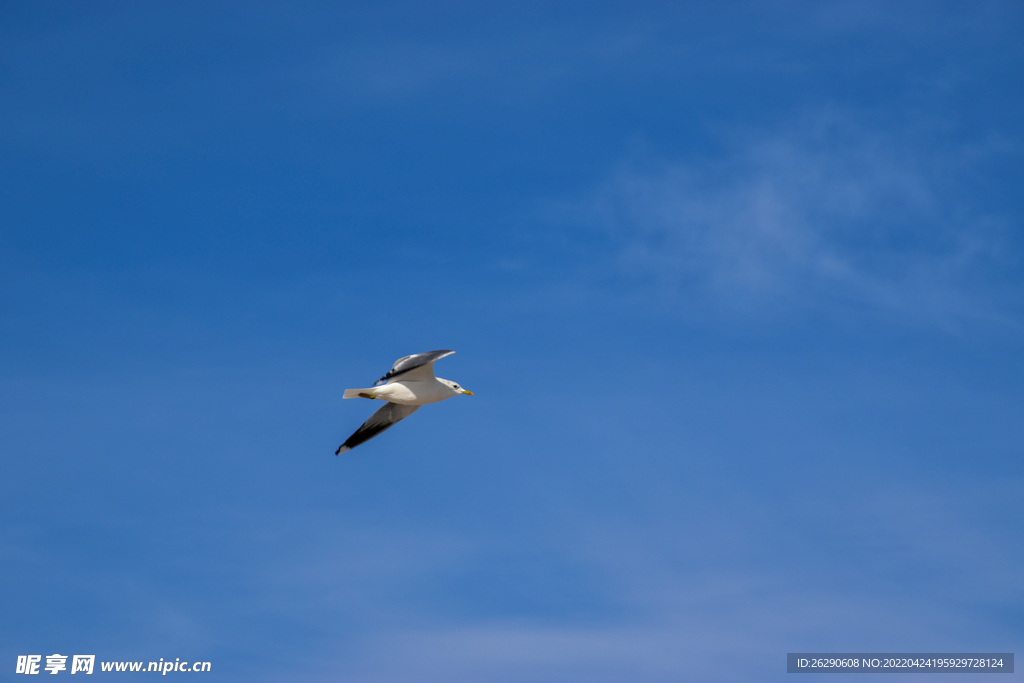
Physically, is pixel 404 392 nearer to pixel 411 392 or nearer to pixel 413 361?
pixel 411 392

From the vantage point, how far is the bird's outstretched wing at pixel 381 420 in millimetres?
26078

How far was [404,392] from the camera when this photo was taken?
24562 mm

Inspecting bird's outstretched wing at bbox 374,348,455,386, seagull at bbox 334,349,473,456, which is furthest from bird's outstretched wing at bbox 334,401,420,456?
bird's outstretched wing at bbox 374,348,455,386

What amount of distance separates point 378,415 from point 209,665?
27.6 ft

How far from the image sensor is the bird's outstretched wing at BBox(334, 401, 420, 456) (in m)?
26.1

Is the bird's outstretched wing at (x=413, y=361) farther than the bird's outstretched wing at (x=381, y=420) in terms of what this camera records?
No

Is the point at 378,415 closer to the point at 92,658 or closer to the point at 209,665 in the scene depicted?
the point at 209,665

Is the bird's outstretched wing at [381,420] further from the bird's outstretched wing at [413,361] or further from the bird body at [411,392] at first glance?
the bird's outstretched wing at [413,361]

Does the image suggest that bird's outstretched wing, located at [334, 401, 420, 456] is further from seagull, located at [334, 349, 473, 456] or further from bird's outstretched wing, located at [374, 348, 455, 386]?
bird's outstretched wing, located at [374, 348, 455, 386]

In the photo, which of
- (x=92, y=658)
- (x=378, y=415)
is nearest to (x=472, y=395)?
(x=378, y=415)

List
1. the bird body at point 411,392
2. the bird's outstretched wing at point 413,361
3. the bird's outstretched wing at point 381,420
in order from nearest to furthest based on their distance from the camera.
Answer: the bird's outstretched wing at point 413,361, the bird body at point 411,392, the bird's outstretched wing at point 381,420

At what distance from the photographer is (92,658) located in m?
28.6

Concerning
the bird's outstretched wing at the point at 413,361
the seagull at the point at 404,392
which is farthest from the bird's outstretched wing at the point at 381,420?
the bird's outstretched wing at the point at 413,361

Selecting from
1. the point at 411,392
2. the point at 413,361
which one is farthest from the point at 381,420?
the point at 413,361
